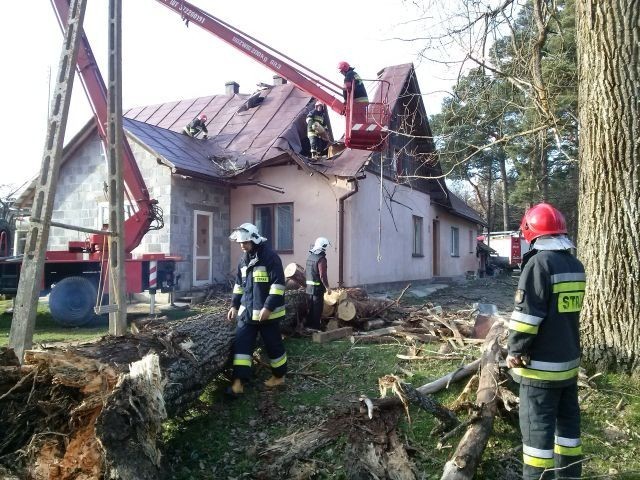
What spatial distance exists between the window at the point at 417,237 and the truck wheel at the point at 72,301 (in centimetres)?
1100

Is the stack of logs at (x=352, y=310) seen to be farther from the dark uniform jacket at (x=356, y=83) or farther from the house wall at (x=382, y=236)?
the dark uniform jacket at (x=356, y=83)

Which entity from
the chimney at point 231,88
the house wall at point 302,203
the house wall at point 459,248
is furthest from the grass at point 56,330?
the house wall at point 459,248

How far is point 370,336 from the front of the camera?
25.6ft

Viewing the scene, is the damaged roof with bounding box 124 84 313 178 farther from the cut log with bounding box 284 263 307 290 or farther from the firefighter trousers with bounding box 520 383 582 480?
the firefighter trousers with bounding box 520 383 582 480

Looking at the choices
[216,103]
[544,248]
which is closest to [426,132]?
[216,103]

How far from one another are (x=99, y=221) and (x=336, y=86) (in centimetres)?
706

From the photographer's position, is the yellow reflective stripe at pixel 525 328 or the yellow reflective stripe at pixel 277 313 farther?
the yellow reflective stripe at pixel 277 313

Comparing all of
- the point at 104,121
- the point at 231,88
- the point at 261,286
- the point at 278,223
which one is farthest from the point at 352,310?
the point at 231,88

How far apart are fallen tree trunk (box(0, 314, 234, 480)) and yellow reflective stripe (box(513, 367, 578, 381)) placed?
91.2 inches

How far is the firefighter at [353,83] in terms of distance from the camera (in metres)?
12.5

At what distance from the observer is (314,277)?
818 cm

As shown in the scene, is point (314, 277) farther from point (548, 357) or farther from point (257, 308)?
point (548, 357)

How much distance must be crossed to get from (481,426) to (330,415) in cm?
135

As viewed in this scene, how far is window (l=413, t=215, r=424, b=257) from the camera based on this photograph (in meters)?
18.0
